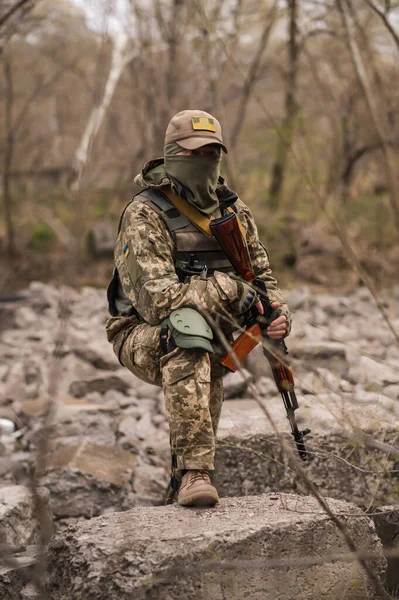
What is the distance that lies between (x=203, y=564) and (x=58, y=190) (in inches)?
514

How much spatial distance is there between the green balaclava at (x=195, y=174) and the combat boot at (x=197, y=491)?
1.15m

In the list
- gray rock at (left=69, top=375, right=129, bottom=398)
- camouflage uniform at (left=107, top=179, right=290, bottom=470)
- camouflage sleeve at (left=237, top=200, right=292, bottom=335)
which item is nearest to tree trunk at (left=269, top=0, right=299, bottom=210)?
gray rock at (left=69, top=375, right=129, bottom=398)

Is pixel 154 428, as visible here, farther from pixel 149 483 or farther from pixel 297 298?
pixel 297 298

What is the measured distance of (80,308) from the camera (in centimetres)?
1012

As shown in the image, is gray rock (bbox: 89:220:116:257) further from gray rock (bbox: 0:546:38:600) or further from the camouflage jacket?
gray rock (bbox: 0:546:38:600)

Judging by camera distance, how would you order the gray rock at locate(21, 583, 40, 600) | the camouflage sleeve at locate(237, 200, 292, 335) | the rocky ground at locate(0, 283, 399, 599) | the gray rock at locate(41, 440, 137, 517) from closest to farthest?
1. the gray rock at locate(21, 583, 40, 600)
2. the rocky ground at locate(0, 283, 399, 599)
3. the camouflage sleeve at locate(237, 200, 292, 335)
4. the gray rock at locate(41, 440, 137, 517)

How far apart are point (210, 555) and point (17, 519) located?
1.16 meters

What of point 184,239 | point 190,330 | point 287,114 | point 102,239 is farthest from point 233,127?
point 190,330

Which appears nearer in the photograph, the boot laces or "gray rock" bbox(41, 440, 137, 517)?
the boot laces

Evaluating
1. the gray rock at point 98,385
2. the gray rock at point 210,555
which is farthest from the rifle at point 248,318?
the gray rock at point 98,385

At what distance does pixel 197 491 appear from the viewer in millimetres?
2936

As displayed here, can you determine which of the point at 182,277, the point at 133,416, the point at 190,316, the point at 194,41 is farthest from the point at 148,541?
the point at 194,41

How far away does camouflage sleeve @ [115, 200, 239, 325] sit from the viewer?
3.18m

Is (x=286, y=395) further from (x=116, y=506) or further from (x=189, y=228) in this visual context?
(x=116, y=506)
